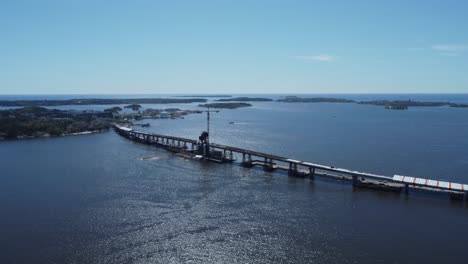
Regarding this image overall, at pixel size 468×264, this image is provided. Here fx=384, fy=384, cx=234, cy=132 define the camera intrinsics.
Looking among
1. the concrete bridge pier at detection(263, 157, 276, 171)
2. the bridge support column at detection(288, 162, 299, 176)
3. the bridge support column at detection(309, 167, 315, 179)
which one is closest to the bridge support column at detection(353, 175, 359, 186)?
the bridge support column at detection(309, 167, 315, 179)

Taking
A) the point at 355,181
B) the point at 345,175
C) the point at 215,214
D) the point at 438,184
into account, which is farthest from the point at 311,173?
the point at 215,214

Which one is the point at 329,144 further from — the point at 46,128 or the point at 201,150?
the point at 46,128

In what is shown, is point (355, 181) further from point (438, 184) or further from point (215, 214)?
point (215, 214)

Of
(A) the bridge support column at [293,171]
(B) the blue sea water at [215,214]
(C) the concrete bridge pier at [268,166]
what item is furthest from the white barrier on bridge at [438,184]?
(C) the concrete bridge pier at [268,166]

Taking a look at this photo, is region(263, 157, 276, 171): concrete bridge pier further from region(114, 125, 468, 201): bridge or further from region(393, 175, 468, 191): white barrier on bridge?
region(393, 175, 468, 191): white barrier on bridge

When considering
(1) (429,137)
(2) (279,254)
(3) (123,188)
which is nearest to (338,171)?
(2) (279,254)

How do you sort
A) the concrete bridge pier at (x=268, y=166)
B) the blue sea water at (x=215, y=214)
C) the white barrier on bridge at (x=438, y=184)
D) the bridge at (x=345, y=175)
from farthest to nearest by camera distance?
1. the concrete bridge pier at (x=268, y=166)
2. the bridge at (x=345, y=175)
3. the white barrier on bridge at (x=438, y=184)
4. the blue sea water at (x=215, y=214)

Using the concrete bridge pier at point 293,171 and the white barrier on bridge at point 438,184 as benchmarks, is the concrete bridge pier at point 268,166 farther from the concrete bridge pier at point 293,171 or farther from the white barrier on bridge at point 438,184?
the white barrier on bridge at point 438,184

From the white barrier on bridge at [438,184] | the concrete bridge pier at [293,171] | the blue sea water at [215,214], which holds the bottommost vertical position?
the blue sea water at [215,214]
